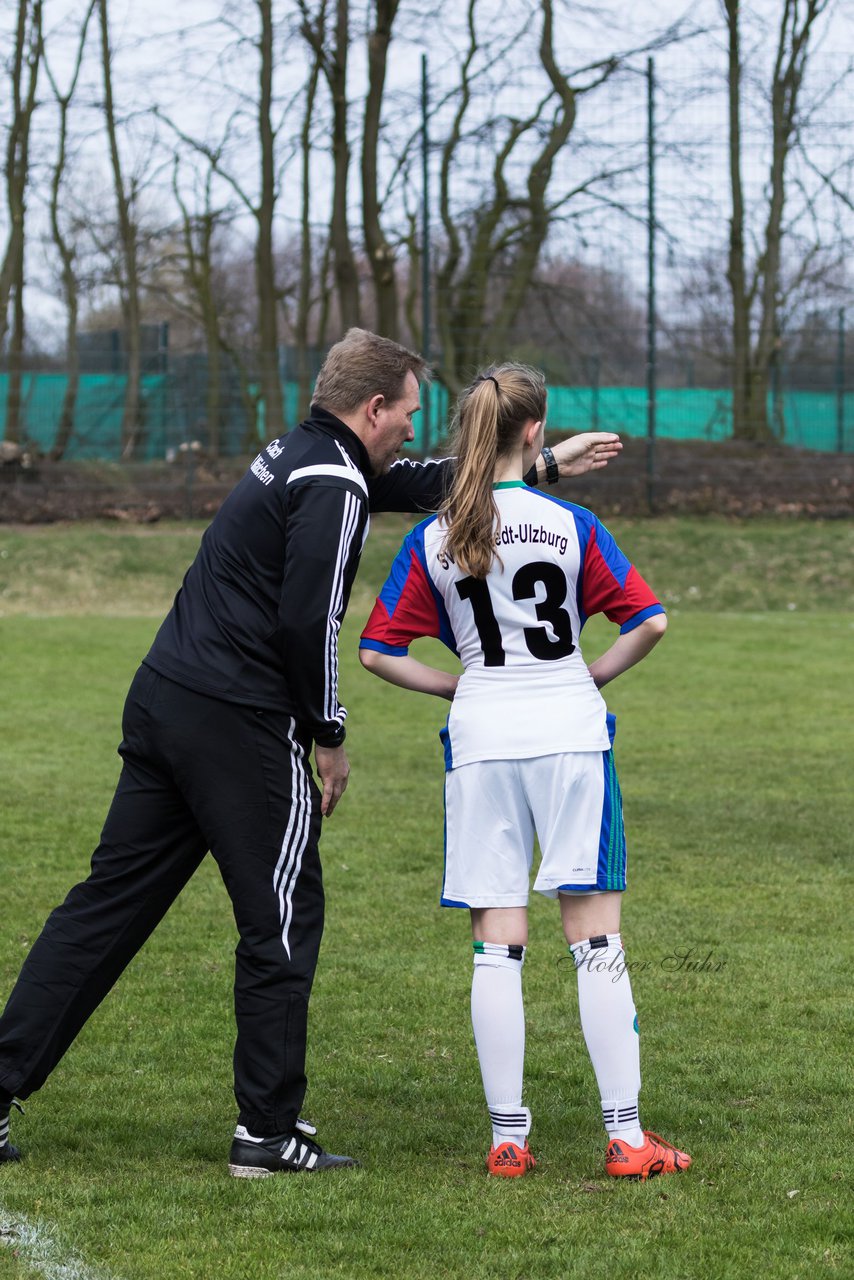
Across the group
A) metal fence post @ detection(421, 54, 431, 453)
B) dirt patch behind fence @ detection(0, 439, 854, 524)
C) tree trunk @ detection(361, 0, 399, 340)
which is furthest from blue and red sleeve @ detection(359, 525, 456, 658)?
tree trunk @ detection(361, 0, 399, 340)

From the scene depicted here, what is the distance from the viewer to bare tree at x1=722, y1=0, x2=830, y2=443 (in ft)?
71.1

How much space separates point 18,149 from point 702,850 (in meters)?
21.3

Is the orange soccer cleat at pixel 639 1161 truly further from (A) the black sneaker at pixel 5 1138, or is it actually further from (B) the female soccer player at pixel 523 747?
(A) the black sneaker at pixel 5 1138

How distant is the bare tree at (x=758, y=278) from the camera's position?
2166cm

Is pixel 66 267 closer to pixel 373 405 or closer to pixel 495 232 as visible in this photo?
pixel 495 232

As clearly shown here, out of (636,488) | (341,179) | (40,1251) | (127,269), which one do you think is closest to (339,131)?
(341,179)

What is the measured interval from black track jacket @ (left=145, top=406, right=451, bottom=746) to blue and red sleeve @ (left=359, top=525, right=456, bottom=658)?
0.12 meters

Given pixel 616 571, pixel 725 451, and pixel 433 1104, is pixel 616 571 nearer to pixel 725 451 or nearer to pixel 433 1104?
pixel 433 1104

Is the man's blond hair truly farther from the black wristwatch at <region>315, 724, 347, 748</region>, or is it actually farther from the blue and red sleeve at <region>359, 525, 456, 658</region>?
the black wristwatch at <region>315, 724, 347, 748</region>

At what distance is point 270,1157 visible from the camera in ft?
11.4

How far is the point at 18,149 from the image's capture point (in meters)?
Answer: 24.6

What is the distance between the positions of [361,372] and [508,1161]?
6.14 feet

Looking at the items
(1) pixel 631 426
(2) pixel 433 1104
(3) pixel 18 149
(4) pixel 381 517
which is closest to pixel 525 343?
(1) pixel 631 426

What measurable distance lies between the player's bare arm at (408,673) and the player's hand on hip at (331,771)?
0.72ft
